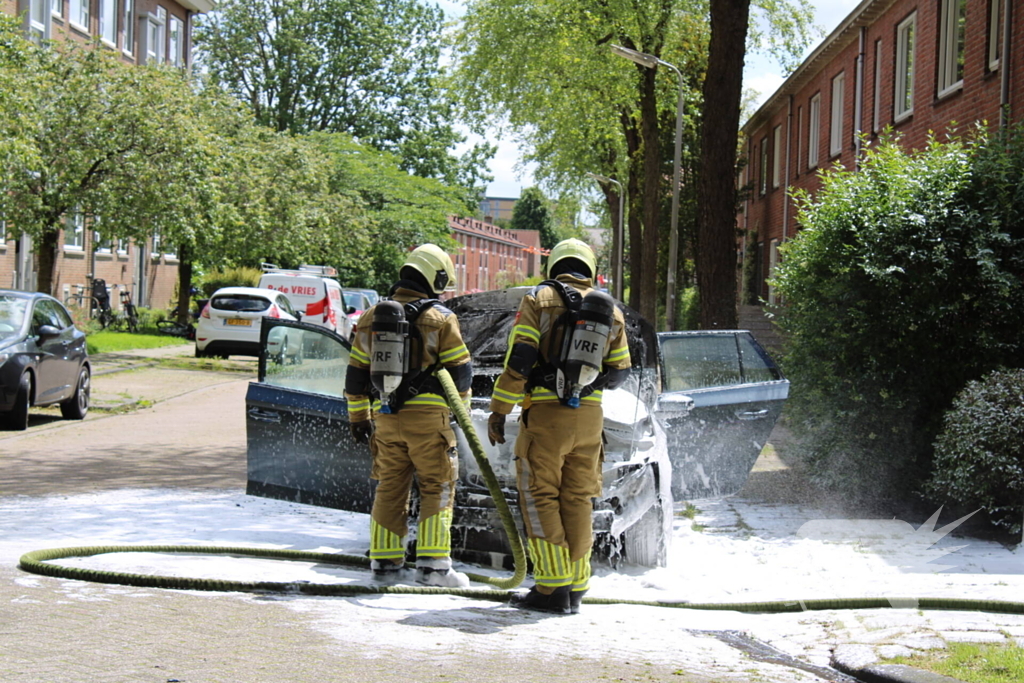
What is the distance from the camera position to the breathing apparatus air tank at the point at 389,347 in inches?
229

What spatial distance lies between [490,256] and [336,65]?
52.8m

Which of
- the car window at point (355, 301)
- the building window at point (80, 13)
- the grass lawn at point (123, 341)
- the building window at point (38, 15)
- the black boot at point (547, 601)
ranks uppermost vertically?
the building window at point (80, 13)

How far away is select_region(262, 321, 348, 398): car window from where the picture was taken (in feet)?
23.7

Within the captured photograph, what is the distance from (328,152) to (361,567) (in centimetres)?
4212

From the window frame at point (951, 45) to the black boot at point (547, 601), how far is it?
13.6 metres

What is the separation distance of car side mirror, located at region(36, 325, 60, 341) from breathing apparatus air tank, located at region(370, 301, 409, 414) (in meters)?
7.87

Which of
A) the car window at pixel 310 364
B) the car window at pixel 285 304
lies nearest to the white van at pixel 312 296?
the car window at pixel 285 304

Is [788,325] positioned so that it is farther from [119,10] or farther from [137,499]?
[119,10]

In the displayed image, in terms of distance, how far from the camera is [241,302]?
2373 cm

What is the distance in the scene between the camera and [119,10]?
1475 inches

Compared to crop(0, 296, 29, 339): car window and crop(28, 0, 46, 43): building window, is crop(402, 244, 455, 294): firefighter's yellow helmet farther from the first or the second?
crop(28, 0, 46, 43): building window

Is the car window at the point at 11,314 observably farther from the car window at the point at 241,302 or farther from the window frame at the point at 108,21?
the window frame at the point at 108,21

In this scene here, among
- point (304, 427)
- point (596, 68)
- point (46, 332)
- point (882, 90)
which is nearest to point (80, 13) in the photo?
point (596, 68)

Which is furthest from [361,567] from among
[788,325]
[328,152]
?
[328,152]
